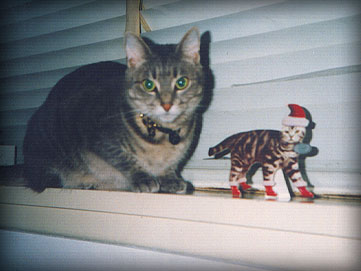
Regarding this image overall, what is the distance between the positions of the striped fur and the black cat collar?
174mm

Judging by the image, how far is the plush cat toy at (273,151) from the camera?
2.05 feet

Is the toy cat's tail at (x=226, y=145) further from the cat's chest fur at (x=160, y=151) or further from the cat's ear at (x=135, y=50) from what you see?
the cat's ear at (x=135, y=50)

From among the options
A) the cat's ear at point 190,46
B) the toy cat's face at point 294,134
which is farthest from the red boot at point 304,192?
the cat's ear at point 190,46

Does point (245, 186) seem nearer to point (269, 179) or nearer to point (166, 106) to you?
point (269, 179)

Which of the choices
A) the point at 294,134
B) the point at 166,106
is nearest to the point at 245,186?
the point at 294,134

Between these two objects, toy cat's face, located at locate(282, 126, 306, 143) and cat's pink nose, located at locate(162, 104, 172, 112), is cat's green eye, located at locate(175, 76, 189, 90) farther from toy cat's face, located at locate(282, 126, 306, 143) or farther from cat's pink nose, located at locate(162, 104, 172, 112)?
toy cat's face, located at locate(282, 126, 306, 143)

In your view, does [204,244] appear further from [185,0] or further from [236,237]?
[185,0]

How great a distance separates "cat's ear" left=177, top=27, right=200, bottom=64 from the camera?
774mm

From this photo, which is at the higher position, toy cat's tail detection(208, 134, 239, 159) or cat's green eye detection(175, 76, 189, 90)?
cat's green eye detection(175, 76, 189, 90)

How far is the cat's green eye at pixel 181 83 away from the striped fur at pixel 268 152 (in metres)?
0.20

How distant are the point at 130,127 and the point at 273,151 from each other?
407 mm

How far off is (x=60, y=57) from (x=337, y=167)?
1.10m

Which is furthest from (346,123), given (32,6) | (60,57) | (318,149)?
(32,6)


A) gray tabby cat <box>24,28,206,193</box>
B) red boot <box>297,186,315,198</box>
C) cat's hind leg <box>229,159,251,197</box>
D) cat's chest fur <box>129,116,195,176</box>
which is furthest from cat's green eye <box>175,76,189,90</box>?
red boot <box>297,186,315,198</box>
